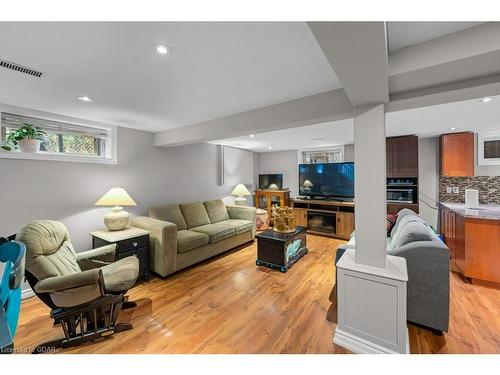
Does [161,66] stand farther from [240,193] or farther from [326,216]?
[326,216]

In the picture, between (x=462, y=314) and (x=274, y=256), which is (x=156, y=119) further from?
(x=462, y=314)

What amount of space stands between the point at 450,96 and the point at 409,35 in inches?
25.5

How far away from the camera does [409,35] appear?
1207 millimetres

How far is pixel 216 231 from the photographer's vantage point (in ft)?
11.5

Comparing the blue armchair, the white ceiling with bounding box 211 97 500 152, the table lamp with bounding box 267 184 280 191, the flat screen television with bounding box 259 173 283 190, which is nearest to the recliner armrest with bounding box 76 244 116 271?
the blue armchair

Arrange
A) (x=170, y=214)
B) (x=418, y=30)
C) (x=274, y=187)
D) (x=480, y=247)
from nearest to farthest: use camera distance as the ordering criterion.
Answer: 1. (x=418, y=30)
2. (x=480, y=247)
3. (x=170, y=214)
4. (x=274, y=187)

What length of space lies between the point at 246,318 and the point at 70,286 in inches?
58.6

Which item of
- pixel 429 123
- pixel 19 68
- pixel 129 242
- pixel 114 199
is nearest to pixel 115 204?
pixel 114 199

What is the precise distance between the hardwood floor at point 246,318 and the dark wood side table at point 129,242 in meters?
0.29

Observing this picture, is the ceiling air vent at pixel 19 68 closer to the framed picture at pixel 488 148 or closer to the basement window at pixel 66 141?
the basement window at pixel 66 141

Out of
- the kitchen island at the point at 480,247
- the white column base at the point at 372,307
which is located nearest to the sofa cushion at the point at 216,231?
the white column base at the point at 372,307

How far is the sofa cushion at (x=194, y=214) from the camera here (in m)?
3.86

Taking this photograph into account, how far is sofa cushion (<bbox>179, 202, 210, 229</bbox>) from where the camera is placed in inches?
152
